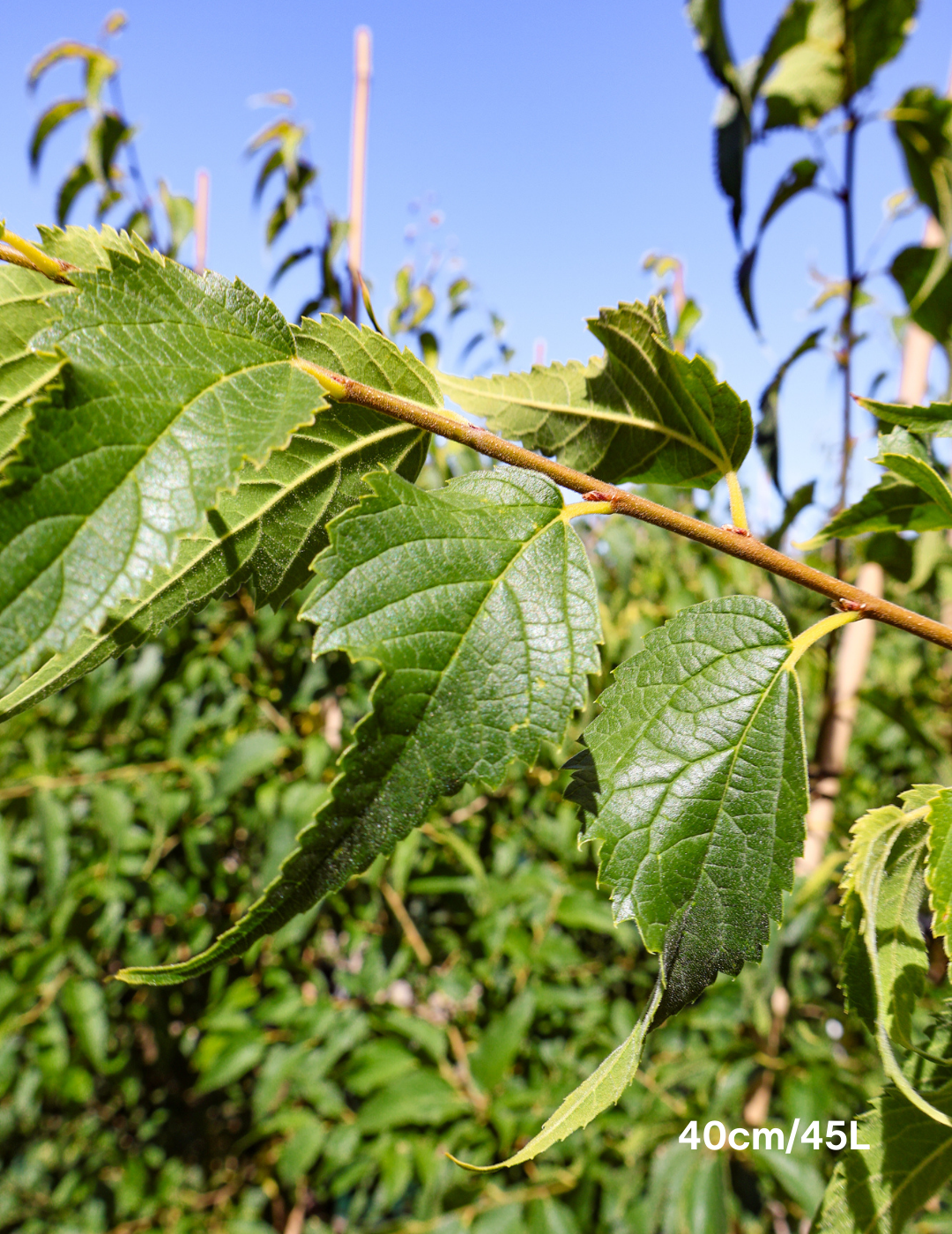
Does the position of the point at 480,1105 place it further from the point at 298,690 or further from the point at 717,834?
the point at 717,834

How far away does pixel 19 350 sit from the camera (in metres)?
0.29

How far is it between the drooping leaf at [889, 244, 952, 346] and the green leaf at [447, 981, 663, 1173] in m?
0.71

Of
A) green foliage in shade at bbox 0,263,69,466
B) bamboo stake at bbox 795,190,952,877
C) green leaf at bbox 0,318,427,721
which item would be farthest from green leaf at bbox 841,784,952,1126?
bamboo stake at bbox 795,190,952,877

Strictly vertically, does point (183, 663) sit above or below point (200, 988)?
above

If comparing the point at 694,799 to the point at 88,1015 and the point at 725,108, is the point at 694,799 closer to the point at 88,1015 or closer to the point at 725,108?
the point at 725,108

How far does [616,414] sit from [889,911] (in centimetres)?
28

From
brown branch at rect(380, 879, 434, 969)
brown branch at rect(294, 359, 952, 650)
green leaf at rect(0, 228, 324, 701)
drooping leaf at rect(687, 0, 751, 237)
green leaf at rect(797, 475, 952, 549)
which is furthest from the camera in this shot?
brown branch at rect(380, 879, 434, 969)

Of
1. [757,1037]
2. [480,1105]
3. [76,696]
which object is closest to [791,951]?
[757,1037]

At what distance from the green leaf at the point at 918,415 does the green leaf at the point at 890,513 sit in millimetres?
34

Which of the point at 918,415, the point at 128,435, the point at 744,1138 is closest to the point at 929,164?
the point at 918,415

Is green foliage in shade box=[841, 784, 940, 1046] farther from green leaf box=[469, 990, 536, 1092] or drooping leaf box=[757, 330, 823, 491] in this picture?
green leaf box=[469, 990, 536, 1092]

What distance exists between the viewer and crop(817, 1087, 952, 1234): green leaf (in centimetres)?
40

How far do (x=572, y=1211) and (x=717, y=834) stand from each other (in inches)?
48.2

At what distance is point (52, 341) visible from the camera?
0.91 feet
